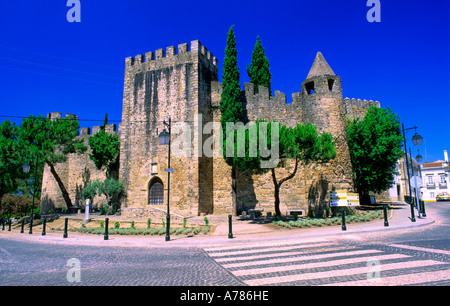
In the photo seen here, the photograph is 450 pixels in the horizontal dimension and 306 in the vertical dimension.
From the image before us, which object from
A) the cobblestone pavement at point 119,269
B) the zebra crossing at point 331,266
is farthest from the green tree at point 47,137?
the zebra crossing at point 331,266

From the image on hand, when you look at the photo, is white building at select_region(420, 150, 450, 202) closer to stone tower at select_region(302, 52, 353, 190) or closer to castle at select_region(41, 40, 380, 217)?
stone tower at select_region(302, 52, 353, 190)

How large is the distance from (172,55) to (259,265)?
19.8m

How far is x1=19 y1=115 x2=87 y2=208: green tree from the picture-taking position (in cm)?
2325

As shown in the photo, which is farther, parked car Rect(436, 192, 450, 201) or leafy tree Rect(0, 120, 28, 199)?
parked car Rect(436, 192, 450, 201)

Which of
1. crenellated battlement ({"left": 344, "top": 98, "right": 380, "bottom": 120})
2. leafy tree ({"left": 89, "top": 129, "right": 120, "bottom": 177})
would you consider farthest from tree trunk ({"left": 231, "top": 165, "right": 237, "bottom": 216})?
crenellated battlement ({"left": 344, "top": 98, "right": 380, "bottom": 120})

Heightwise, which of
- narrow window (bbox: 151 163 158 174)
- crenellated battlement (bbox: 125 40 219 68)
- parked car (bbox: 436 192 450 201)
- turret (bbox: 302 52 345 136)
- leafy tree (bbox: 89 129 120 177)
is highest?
crenellated battlement (bbox: 125 40 219 68)

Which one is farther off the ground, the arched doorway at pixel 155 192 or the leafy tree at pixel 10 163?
the leafy tree at pixel 10 163

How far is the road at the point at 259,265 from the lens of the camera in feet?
16.9

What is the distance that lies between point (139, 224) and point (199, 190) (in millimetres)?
4772

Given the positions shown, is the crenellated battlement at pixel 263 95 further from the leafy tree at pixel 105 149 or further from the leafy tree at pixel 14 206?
Result: the leafy tree at pixel 14 206

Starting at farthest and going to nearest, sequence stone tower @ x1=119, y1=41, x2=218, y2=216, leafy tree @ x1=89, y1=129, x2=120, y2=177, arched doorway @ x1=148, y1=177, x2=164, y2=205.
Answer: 1. leafy tree @ x1=89, y1=129, x2=120, y2=177
2. arched doorway @ x1=148, y1=177, x2=164, y2=205
3. stone tower @ x1=119, y1=41, x2=218, y2=216

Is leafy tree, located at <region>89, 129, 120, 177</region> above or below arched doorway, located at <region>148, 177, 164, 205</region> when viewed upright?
above

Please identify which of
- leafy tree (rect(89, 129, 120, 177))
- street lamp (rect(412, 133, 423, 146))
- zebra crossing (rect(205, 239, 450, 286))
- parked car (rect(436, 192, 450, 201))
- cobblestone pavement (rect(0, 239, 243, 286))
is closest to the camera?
zebra crossing (rect(205, 239, 450, 286))

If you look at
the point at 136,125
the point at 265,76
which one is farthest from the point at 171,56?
the point at 265,76
